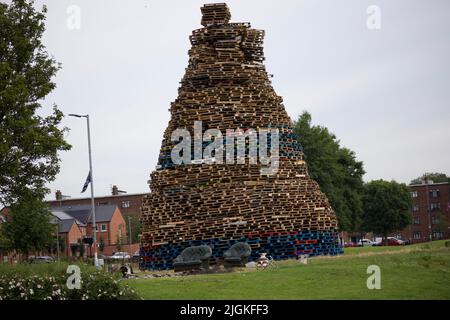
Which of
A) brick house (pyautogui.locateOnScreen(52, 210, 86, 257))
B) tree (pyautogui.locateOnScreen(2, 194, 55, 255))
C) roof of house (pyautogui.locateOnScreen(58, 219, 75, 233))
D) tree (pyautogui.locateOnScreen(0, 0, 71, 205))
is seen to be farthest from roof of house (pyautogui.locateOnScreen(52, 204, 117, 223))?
tree (pyautogui.locateOnScreen(0, 0, 71, 205))

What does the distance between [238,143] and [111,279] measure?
16.4 m

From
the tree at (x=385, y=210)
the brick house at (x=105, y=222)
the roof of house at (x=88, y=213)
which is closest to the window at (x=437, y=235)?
the tree at (x=385, y=210)

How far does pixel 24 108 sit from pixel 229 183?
38.5 feet

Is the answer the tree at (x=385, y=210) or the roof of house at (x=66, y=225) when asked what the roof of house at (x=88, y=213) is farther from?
the tree at (x=385, y=210)

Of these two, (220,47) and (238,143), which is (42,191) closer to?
(238,143)

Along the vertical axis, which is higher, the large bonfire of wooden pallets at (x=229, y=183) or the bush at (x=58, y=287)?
the large bonfire of wooden pallets at (x=229, y=183)

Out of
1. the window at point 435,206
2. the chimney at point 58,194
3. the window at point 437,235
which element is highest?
the chimney at point 58,194

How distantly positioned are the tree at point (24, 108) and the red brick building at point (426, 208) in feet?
316

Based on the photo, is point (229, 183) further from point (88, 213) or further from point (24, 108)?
point (88, 213)

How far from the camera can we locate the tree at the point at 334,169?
65.1 metres

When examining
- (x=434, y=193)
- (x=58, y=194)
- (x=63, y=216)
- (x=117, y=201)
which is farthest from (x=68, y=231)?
(x=434, y=193)

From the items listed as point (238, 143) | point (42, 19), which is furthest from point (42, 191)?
point (238, 143)
